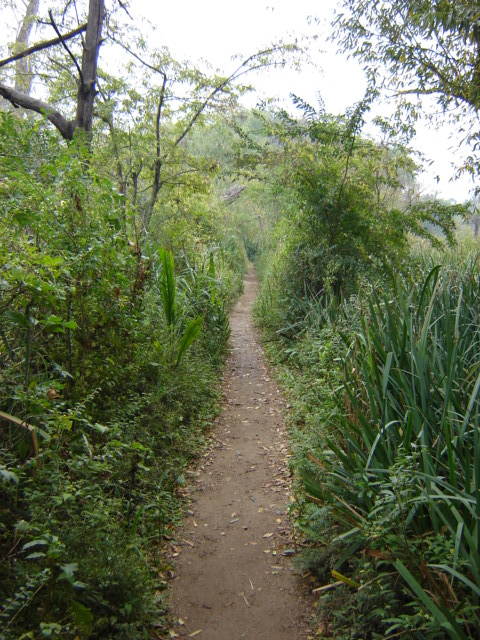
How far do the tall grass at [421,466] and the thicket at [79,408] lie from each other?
132 centimetres

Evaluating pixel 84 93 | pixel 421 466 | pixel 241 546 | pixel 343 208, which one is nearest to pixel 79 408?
pixel 241 546

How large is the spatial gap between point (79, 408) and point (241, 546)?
1586 mm

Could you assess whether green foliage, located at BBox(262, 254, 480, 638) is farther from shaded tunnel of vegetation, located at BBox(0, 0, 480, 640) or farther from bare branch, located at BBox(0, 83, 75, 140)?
bare branch, located at BBox(0, 83, 75, 140)

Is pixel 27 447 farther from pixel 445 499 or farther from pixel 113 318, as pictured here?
pixel 445 499

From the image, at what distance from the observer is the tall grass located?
83.5 inches

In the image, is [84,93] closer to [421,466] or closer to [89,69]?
[89,69]

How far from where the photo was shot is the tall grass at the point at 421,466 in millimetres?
2121

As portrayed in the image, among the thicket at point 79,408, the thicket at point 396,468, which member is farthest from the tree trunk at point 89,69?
the thicket at point 396,468

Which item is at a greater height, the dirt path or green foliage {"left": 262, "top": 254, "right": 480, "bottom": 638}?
green foliage {"left": 262, "top": 254, "right": 480, "bottom": 638}

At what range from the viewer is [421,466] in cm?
277

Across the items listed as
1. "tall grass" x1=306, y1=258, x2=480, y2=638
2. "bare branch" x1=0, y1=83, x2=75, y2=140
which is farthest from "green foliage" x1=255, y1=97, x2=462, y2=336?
"bare branch" x1=0, y1=83, x2=75, y2=140

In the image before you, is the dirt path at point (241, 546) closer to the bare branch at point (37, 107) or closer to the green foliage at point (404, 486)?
the green foliage at point (404, 486)

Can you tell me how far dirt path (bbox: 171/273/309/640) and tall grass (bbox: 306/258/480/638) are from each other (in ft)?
1.69

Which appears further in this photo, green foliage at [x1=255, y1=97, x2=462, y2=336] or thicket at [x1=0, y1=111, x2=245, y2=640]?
green foliage at [x1=255, y1=97, x2=462, y2=336]
